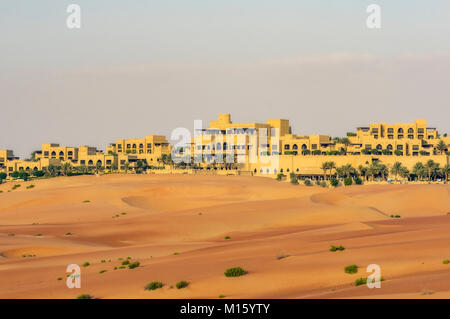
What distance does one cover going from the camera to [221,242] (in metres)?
60.0

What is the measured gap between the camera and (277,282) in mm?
→ 34219

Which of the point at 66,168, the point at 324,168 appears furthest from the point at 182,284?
the point at 66,168

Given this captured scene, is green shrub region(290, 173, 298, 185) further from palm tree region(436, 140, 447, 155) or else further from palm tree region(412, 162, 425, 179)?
palm tree region(436, 140, 447, 155)

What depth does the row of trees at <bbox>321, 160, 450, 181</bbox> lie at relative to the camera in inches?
6117

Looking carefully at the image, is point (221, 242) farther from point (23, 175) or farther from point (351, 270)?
point (23, 175)

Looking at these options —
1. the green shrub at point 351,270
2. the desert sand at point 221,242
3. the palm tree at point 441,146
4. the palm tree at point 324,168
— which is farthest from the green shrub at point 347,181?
the green shrub at point 351,270

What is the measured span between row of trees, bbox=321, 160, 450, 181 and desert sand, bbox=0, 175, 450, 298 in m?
38.7

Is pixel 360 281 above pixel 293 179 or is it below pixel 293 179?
above

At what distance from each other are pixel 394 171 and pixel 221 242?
340ft

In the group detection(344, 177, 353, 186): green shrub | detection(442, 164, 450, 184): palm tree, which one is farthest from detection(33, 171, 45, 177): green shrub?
detection(442, 164, 450, 184): palm tree
